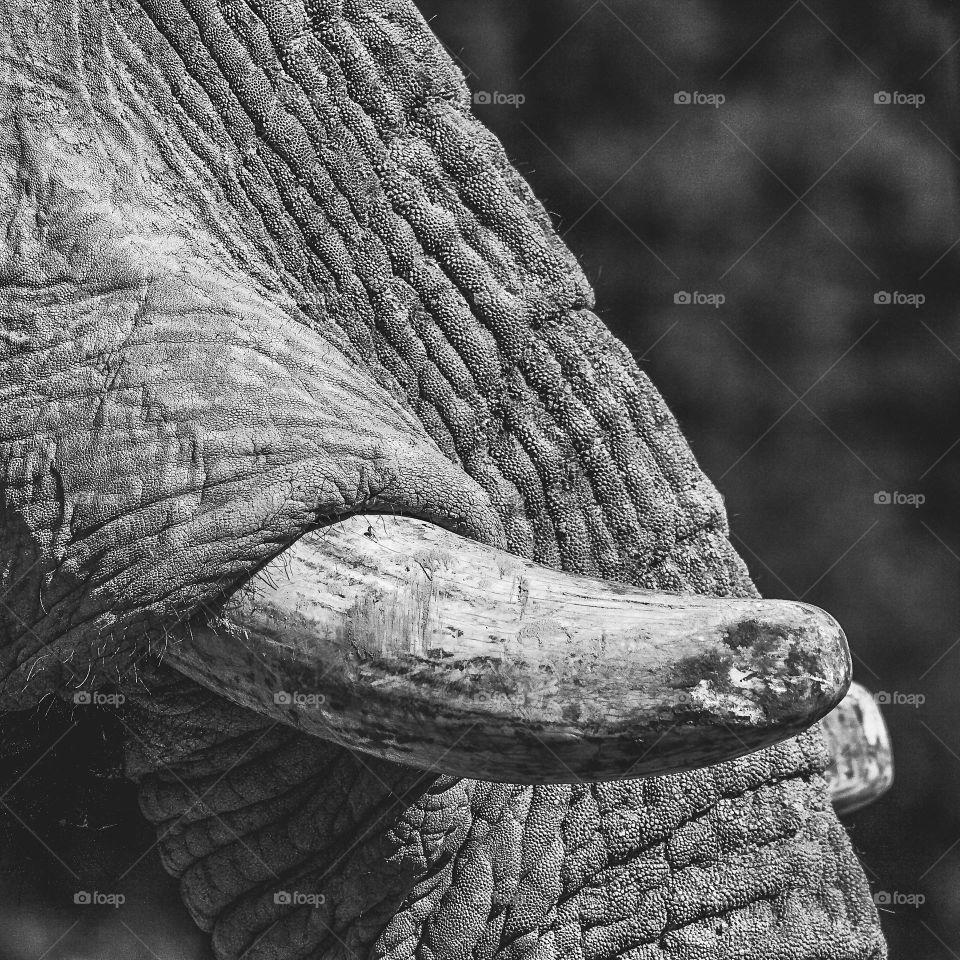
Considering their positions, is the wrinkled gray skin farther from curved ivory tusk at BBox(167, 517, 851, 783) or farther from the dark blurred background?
the dark blurred background

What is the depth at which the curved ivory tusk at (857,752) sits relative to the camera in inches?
58.9

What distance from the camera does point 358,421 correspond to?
70 cm

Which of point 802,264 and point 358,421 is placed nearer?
point 358,421

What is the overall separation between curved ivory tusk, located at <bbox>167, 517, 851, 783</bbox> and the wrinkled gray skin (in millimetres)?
54

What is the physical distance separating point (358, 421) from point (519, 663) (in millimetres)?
175

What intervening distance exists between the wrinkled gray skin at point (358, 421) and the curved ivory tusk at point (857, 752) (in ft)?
1.86

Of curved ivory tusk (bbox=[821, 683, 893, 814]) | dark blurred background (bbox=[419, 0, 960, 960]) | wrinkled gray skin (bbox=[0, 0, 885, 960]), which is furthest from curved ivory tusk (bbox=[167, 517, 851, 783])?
curved ivory tusk (bbox=[821, 683, 893, 814])

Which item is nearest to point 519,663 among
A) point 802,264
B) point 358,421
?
point 358,421

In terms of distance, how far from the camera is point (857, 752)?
4.99ft

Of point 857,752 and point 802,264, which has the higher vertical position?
point 802,264

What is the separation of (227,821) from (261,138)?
0.47 m

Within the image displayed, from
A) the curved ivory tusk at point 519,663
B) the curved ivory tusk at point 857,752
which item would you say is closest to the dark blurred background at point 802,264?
the curved ivory tusk at point 857,752

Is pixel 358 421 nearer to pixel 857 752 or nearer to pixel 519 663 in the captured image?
pixel 519 663

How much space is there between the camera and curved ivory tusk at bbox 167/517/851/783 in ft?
1.99
